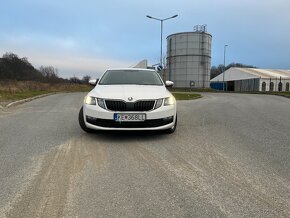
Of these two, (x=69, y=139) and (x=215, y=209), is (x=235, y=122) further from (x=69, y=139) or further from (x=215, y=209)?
(x=215, y=209)

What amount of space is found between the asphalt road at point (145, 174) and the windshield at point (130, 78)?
4.15 ft

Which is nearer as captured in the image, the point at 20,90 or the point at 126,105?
the point at 126,105

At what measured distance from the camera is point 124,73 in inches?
339

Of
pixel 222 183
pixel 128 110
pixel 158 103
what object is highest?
pixel 158 103

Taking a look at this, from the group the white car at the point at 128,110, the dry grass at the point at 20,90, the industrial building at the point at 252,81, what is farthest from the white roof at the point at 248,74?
the white car at the point at 128,110

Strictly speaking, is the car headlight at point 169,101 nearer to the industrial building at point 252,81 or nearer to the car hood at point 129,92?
the car hood at point 129,92

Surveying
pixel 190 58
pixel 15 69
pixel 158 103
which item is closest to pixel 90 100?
pixel 158 103

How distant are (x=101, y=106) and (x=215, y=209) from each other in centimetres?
375

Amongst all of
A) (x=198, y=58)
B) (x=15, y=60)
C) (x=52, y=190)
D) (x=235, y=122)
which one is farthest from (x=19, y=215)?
(x=15, y=60)

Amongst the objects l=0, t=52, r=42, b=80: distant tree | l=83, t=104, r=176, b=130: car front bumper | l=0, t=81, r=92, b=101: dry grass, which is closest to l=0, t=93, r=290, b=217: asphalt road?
l=83, t=104, r=176, b=130: car front bumper

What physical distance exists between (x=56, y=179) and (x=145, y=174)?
3.87 ft

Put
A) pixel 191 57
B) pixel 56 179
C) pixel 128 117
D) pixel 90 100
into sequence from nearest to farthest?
pixel 56 179 < pixel 128 117 < pixel 90 100 < pixel 191 57

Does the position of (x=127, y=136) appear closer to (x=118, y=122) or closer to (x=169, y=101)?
(x=118, y=122)

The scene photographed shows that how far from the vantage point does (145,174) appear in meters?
4.68
